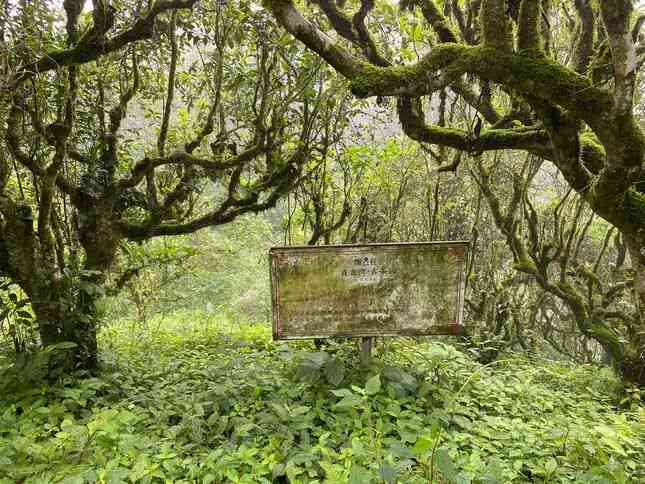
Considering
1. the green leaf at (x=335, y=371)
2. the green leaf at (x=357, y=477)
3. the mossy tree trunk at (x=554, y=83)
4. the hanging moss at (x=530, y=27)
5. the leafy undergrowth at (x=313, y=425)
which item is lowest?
the leafy undergrowth at (x=313, y=425)

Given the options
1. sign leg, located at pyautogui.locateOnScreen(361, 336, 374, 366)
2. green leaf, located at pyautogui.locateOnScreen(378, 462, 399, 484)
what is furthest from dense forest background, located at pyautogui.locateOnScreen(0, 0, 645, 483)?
sign leg, located at pyautogui.locateOnScreen(361, 336, 374, 366)

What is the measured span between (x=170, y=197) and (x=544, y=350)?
358 inches

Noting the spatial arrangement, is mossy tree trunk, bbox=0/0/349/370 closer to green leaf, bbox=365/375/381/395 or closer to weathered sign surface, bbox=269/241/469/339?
weathered sign surface, bbox=269/241/469/339

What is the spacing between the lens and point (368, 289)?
451cm

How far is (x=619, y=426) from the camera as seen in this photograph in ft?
11.8

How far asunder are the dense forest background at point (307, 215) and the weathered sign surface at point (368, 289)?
368mm

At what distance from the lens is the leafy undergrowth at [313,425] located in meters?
2.77

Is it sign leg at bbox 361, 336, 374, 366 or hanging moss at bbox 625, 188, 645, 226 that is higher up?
hanging moss at bbox 625, 188, 645, 226

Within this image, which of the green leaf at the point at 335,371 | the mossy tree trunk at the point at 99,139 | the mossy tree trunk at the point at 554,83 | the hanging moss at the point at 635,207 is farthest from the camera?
the green leaf at the point at 335,371

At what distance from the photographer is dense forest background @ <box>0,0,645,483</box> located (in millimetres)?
2900

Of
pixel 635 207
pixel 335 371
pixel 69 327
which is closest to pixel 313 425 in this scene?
pixel 335 371

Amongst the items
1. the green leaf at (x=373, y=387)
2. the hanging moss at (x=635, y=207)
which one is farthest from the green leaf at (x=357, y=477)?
the hanging moss at (x=635, y=207)

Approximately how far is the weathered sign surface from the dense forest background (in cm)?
37

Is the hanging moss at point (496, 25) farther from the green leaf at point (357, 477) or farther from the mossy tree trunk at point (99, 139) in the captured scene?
the green leaf at point (357, 477)
